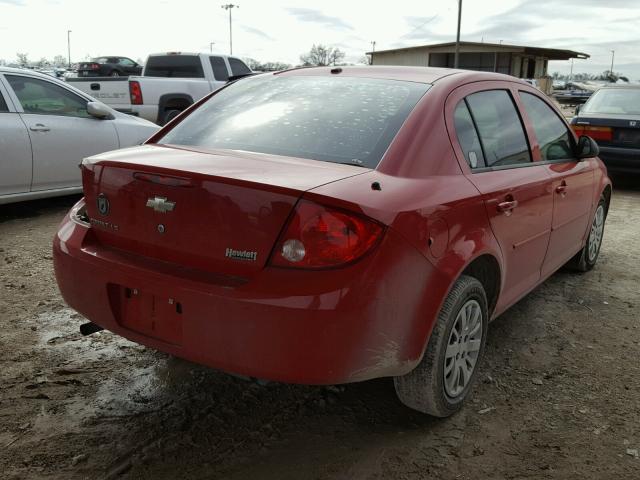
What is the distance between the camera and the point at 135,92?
1179 centimetres

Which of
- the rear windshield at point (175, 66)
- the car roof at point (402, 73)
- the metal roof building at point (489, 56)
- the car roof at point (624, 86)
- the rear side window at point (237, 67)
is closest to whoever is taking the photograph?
the car roof at point (402, 73)

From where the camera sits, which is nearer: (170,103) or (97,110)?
(97,110)

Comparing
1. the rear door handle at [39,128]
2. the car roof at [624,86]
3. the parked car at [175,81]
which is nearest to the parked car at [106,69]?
the parked car at [175,81]

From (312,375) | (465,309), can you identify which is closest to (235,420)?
(312,375)

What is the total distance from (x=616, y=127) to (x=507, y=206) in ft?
24.0

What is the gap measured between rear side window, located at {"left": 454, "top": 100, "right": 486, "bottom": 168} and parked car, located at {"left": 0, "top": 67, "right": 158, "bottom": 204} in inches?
192

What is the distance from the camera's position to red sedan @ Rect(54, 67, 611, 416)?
2264 mm

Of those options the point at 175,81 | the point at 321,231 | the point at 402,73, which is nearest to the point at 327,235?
the point at 321,231

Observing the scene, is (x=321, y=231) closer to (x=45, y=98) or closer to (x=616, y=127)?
(x=45, y=98)

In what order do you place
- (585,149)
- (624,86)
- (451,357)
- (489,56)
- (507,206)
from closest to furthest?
(451,357) → (507,206) → (585,149) → (624,86) → (489,56)

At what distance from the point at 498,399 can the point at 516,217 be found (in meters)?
0.92

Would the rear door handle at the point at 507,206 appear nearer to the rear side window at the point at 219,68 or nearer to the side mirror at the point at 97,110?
the side mirror at the point at 97,110

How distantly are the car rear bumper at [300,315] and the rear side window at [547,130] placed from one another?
1.79 meters

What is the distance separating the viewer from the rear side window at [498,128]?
321cm
